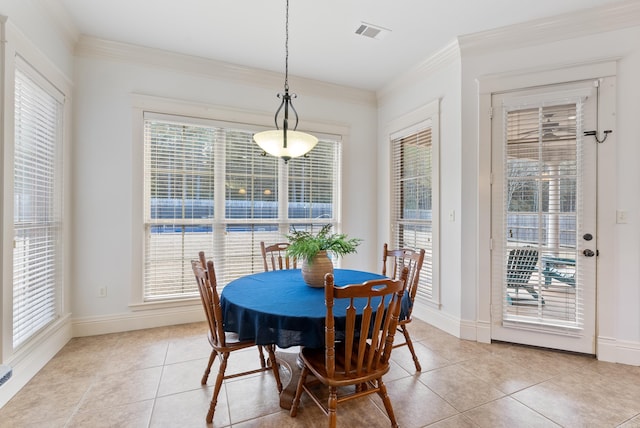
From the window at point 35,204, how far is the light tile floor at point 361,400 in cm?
52

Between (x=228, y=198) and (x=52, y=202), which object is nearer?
(x=52, y=202)

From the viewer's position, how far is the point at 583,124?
2.63 m

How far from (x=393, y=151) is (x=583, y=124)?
199 cm

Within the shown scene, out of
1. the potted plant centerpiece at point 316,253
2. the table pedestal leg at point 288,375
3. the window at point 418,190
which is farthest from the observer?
the window at point 418,190

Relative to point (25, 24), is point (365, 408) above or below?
below

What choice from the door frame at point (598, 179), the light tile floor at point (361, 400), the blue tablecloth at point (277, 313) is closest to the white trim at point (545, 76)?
the door frame at point (598, 179)

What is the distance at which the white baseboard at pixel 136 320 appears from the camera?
3.05m

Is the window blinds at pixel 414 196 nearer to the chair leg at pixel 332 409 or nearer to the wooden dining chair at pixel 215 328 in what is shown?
the chair leg at pixel 332 409

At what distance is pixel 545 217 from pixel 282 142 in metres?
2.43

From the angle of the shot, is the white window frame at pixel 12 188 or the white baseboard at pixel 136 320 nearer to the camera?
the white window frame at pixel 12 188

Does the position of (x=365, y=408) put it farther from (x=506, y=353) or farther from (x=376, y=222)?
(x=376, y=222)

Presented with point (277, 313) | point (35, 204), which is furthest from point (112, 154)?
point (277, 313)

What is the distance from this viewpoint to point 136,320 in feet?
10.6

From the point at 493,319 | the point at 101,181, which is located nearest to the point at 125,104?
the point at 101,181
